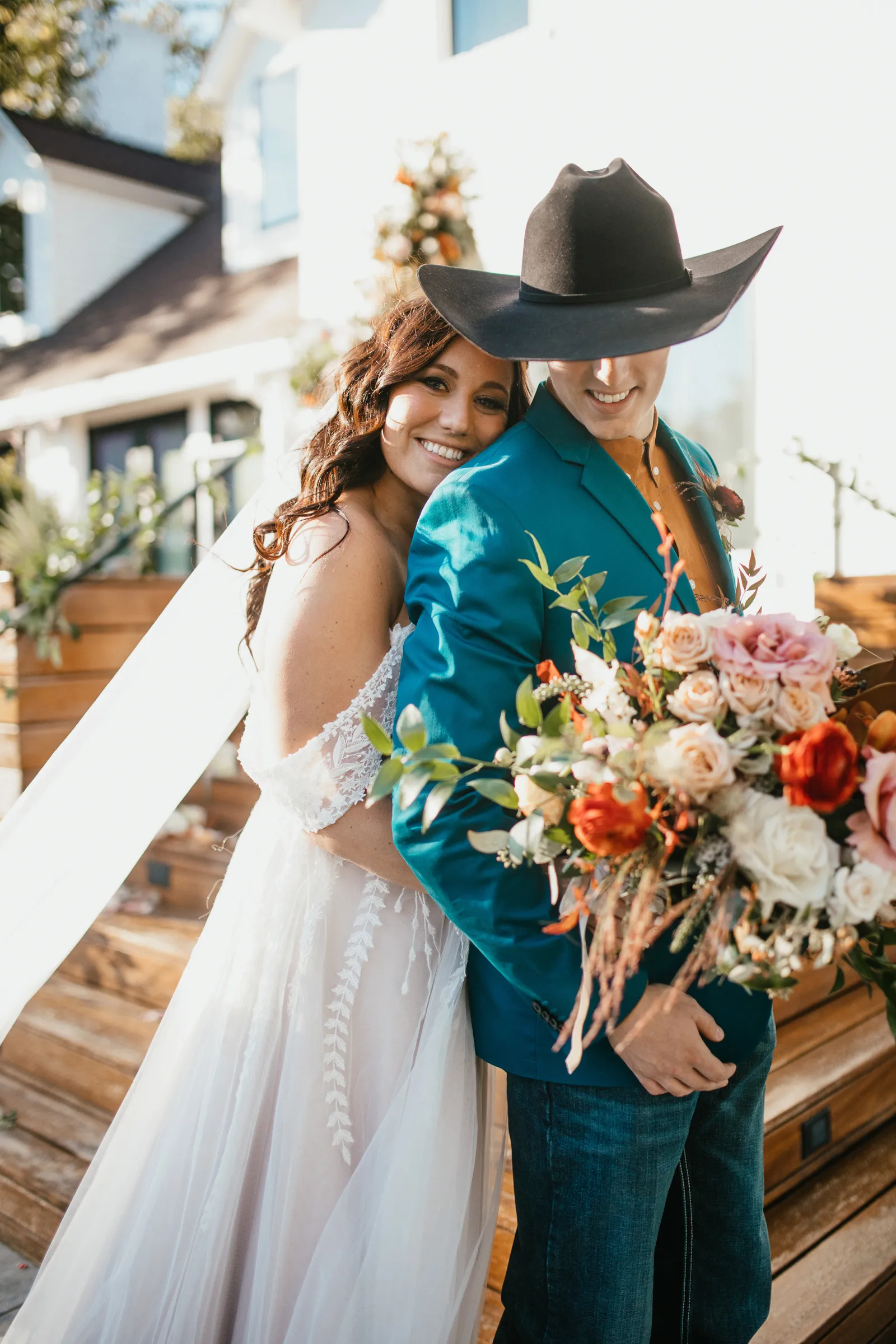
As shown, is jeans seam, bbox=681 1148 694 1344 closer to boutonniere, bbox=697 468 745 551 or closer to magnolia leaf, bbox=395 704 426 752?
magnolia leaf, bbox=395 704 426 752

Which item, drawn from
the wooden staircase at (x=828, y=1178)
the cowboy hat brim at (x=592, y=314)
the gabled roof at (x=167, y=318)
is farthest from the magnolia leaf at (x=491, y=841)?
the gabled roof at (x=167, y=318)

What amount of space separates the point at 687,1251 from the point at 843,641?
119 centimetres

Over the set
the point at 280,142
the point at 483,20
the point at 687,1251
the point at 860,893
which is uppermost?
the point at 280,142

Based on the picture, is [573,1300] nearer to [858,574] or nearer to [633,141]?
[858,574]

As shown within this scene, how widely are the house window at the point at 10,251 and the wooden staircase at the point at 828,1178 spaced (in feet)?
48.7

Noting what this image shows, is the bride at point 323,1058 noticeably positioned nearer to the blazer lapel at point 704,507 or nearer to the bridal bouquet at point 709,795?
the blazer lapel at point 704,507

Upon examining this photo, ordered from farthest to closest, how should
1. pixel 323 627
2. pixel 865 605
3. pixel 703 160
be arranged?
pixel 703 160
pixel 865 605
pixel 323 627

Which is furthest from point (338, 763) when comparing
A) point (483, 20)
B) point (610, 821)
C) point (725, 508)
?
point (483, 20)

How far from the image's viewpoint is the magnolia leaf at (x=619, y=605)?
1.44 m

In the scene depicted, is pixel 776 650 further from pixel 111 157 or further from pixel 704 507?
pixel 111 157

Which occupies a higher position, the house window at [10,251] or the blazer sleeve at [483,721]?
the house window at [10,251]

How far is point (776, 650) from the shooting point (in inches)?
50.1

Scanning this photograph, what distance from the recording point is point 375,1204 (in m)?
1.83

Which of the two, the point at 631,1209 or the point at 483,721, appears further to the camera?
the point at 631,1209
